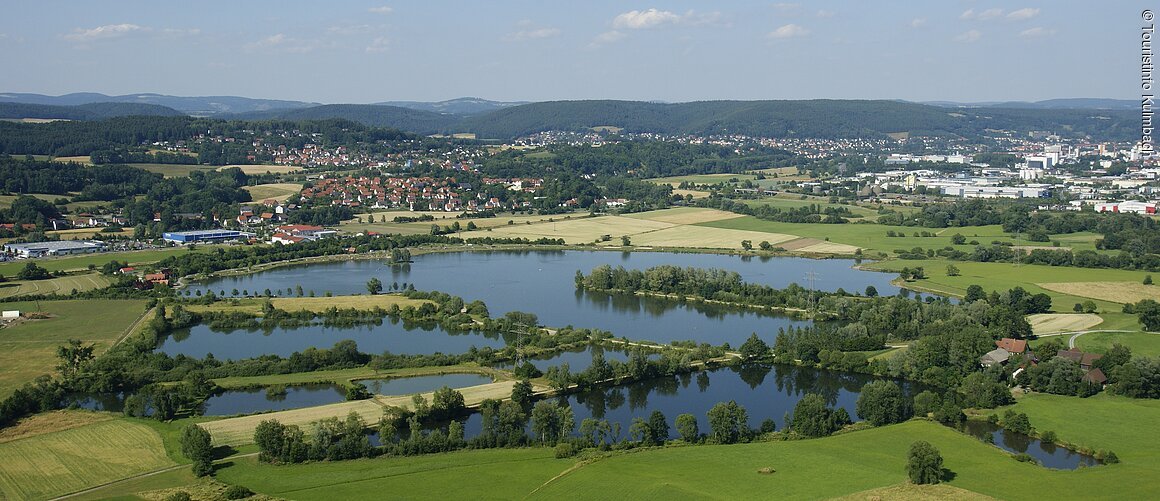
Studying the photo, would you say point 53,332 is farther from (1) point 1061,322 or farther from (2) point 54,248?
(1) point 1061,322

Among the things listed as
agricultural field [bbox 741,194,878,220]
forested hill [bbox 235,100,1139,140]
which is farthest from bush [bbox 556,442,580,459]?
forested hill [bbox 235,100,1139,140]

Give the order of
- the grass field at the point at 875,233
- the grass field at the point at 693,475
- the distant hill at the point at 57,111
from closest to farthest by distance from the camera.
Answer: the grass field at the point at 693,475 < the grass field at the point at 875,233 < the distant hill at the point at 57,111

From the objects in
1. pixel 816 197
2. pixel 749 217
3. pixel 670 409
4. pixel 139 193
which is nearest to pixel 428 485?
pixel 670 409

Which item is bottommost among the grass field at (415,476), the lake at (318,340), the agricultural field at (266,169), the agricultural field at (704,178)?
the lake at (318,340)

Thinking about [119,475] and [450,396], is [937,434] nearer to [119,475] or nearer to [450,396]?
[450,396]

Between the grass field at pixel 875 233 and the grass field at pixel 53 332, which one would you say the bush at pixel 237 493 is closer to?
the grass field at pixel 53 332

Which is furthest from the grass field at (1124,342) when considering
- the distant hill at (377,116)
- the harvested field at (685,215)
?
the distant hill at (377,116)
